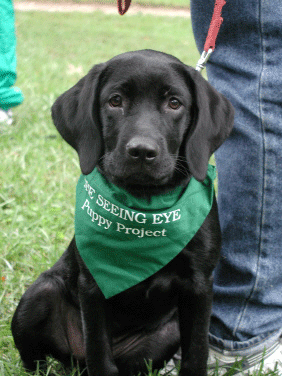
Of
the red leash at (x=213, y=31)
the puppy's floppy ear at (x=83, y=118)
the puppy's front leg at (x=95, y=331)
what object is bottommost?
the puppy's front leg at (x=95, y=331)

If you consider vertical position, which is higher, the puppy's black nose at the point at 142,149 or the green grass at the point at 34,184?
the puppy's black nose at the point at 142,149

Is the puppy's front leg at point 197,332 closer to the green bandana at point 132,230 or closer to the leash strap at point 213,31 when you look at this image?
the green bandana at point 132,230

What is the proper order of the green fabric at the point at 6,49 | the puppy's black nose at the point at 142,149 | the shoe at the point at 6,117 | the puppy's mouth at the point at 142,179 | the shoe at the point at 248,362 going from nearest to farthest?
the puppy's black nose at the point at 142,149 < the puppy's mouth at the point at 142,179 < the shoe at the point at 248,362 < the green fabric at the point at 6,49 < the shoe at the point at 6,117

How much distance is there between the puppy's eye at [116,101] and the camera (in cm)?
227

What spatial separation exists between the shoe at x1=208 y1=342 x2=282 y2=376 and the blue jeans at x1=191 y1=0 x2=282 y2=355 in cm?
4

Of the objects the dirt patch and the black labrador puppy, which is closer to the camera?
the black labrador puppy

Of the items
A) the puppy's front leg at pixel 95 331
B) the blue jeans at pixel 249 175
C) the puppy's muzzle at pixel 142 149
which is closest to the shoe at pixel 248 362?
the blue jeans at pixel 249 175

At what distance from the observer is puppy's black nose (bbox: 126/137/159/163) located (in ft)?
6.61

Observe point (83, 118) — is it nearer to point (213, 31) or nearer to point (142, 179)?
point (142, 179)

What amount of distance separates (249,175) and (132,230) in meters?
0.61

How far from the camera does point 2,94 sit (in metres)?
3.83

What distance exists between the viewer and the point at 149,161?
2.07m

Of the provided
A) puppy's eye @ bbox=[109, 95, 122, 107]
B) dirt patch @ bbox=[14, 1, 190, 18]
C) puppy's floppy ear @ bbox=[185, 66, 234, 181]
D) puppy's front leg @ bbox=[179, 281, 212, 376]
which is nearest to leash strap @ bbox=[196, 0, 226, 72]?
puppy's floppy ear @ bbox=[185, 66, 234, 181]

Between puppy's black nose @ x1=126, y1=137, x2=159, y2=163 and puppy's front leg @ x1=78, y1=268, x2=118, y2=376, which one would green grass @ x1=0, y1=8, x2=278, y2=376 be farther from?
puppy's black nose @ x1=126, y1=137, x2=159, y2=163
